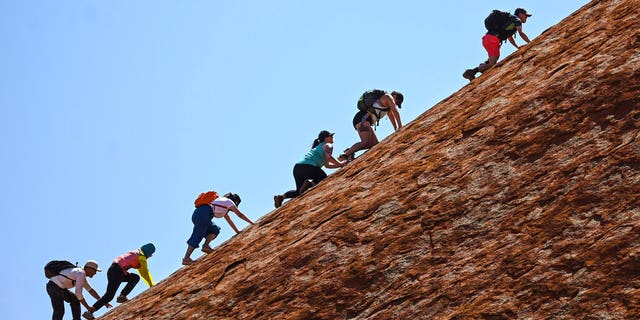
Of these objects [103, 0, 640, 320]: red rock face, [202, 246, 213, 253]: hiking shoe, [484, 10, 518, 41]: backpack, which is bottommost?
[103, 0, 640, 320]: red rock face

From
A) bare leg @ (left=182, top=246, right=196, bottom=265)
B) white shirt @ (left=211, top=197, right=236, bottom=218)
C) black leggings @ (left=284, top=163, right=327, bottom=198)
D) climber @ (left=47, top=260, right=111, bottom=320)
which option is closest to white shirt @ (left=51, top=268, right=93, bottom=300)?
climber @ (left=47, top=260, right=111, bottom=320)

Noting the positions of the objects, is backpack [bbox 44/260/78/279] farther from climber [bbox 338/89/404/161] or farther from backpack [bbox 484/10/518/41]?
backpack [bbox 484/10/518/41]

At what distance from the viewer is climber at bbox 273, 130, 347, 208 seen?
63.4ft

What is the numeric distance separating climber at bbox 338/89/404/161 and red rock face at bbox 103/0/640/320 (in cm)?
175

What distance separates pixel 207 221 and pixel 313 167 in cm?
275

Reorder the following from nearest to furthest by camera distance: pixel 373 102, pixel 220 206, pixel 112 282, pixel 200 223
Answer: pixel 200 223
pixel 220 206
pixel 112 282
pixel 373 102

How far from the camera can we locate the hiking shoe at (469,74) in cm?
1992

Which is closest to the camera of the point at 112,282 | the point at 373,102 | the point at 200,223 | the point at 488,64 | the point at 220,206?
the point at 200,223

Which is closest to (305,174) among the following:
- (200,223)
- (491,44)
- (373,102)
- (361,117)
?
(361,117)

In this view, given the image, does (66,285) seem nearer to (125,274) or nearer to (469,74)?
(125,274)

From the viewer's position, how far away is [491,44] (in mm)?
20281

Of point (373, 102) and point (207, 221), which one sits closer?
point (207, 221)

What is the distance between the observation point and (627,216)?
12.0m

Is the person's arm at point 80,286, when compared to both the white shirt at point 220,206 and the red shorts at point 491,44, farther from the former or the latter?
the red shorts at point 491,44
